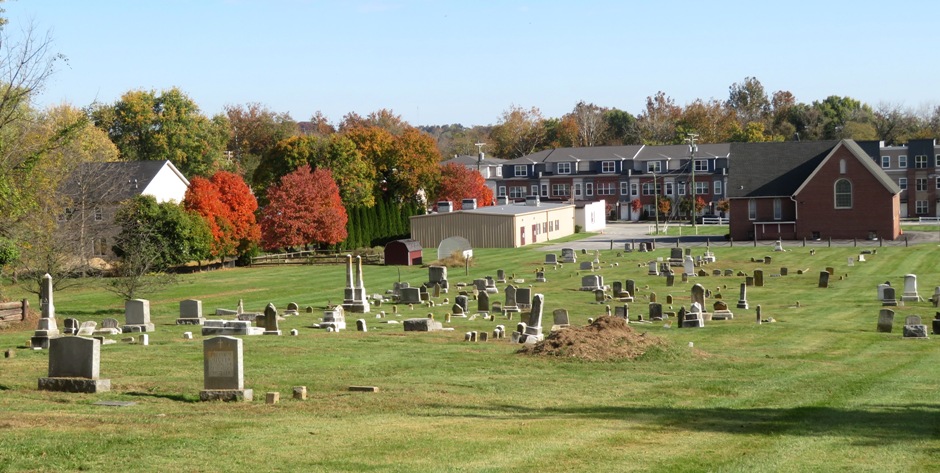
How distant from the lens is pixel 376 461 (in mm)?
14055

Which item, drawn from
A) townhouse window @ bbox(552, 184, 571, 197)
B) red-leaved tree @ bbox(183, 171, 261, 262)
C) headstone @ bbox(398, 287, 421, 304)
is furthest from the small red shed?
townhouse window @ bbox(552, 184, 571, 197)

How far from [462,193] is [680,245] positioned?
100 ft

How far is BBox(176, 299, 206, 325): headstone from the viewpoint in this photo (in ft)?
115

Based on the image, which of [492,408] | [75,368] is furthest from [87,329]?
[492,408]

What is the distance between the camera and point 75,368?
1958 centimetres

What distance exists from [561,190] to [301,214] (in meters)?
62.8

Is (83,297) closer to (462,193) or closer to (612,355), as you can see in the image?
(612,355)

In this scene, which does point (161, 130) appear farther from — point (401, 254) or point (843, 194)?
point (843, 194)

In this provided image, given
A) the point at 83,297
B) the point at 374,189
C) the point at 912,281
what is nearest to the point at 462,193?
the point at 374,189

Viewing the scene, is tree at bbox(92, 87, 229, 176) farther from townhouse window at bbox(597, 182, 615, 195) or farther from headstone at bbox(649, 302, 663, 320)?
headstone at bbox(649, 302, 663, 320)

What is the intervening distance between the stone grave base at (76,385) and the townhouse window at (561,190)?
122 metres

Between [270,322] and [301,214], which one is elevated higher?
[301,214]

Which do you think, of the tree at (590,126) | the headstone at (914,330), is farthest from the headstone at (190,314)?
the tree at (590,126)

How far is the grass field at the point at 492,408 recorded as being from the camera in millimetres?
14273
